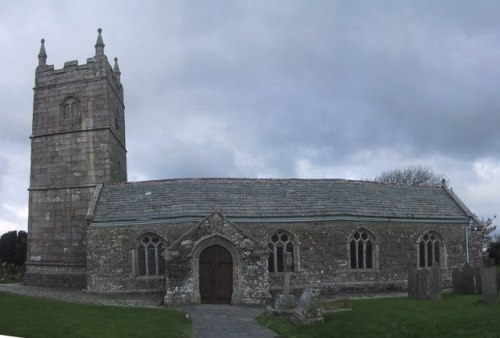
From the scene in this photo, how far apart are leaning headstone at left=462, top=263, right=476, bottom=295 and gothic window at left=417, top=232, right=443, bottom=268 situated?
7741mm

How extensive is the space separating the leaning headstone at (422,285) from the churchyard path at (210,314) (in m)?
5.88

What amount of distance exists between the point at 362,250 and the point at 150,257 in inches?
413

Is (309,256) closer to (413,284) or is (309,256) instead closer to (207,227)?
(207,227)

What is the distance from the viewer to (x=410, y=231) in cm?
2669

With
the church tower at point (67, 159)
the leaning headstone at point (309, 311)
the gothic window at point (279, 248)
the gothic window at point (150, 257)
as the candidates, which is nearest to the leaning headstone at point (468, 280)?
the leaning headstone at point (309, 311)

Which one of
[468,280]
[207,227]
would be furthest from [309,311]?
[207,227]

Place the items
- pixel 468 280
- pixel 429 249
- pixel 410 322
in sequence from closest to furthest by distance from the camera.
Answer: pixel 410 322, pixel 468 280, pixel 429 249

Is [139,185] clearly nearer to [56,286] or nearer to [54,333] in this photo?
[56,286]

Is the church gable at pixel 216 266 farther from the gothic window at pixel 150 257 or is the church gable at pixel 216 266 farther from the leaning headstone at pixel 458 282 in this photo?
the leaning headstone at pixel 458 282

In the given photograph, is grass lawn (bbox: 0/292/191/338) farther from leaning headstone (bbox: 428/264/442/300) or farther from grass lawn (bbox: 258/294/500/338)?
leaning headstone (bbox: 428/264/442/300)

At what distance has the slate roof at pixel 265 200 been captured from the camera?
25.1 m

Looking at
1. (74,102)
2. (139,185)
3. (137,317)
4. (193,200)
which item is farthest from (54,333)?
(74,102)

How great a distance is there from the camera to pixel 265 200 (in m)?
26.1

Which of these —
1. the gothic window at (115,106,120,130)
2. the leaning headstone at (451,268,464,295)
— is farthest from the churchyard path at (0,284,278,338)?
the gothic window at (115,106,120,130)
